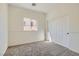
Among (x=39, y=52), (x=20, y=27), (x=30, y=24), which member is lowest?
(x=39, y=52)

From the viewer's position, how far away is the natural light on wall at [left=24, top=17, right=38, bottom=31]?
552 cm

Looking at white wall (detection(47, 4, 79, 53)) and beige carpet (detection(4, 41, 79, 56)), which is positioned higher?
white wall (detection(47, 4, 79, 53))

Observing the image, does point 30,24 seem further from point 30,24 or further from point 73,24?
point 73,24

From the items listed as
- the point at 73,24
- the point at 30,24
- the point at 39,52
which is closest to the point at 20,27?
the point at 30,24

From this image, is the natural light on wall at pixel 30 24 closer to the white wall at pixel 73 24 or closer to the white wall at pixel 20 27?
the white wall at pixel 20 27

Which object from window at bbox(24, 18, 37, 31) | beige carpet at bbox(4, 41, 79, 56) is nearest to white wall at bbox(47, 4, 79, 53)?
beige carpet at bbox(4, 41, 79, 56)

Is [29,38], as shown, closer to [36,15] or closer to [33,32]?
[33,32]

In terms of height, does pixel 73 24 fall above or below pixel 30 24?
below

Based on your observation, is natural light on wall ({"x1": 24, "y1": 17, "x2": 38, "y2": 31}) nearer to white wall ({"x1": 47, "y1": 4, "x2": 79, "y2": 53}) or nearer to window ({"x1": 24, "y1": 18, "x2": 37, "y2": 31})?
window ({"x1": 24, "y1": 18, "x2": 37, "y2": 31})

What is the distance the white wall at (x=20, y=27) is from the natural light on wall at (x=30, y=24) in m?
0.20

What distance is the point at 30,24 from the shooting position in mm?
5719

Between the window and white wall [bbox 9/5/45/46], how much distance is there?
20 centimetres

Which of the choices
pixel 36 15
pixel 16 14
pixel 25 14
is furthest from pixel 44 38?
pixel 16 14

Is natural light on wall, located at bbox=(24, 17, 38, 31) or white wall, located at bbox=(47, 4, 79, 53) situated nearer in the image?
white wall, located at bbox=(47, 4, 79, 53)
